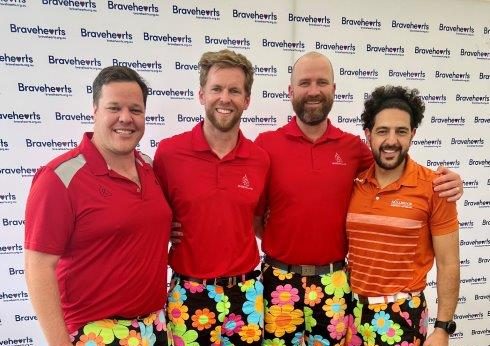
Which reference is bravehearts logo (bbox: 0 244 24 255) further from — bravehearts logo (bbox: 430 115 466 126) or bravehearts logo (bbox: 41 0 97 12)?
bravehearts logo (bbox: 430 115 466 126)

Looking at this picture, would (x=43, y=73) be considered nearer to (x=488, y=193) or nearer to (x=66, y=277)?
(x=66, y=277)

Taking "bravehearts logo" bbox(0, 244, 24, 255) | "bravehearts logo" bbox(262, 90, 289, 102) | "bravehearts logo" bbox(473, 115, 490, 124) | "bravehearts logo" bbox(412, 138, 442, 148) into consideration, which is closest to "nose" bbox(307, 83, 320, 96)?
"bravehearts logo" bbox(262, 90, 289, 102)

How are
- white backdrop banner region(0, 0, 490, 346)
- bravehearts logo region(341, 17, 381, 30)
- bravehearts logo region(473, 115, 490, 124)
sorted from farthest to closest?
bravehearts logo region(473, 115, 490, 124) < bravehearts logo region(341, 17, 381, 30) < white backdrop banner region(0, 0, 490, 346)

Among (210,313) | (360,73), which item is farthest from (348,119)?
(210,313)

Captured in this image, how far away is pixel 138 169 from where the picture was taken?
1.60 m

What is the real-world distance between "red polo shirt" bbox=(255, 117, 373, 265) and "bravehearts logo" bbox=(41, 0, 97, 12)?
1.38 metres

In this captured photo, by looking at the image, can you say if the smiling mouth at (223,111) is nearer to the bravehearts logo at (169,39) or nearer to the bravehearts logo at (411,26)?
the bravehearts logo at (169,39)

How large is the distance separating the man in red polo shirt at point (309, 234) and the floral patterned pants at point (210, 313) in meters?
0.19

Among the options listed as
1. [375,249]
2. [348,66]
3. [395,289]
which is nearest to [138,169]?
[375,249]

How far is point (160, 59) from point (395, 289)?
73.7 inches

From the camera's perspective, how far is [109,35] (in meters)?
2.37

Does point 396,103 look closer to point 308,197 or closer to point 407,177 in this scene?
point 407,177

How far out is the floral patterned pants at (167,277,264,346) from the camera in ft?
5.56

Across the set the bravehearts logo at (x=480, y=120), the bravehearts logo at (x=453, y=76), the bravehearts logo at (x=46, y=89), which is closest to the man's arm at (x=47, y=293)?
the bravehearts logo at (x=46, y=89)
